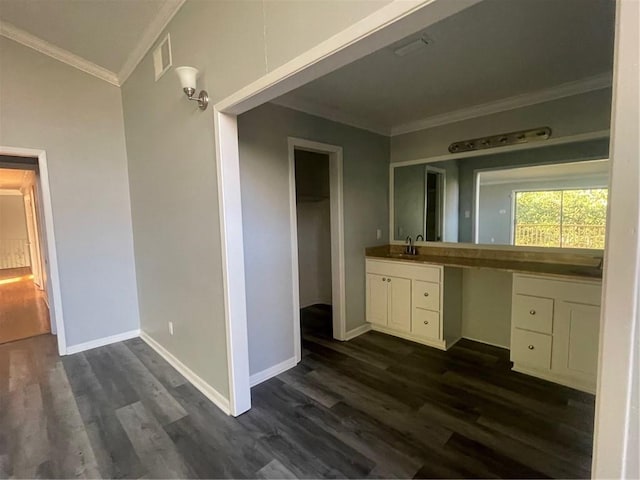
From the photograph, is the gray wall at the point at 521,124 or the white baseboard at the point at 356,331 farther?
the white baseboard at the point at 356,331

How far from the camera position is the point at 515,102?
9.52ft

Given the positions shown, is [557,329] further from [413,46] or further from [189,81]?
[189,81]

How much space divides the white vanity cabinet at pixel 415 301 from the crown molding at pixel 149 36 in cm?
289

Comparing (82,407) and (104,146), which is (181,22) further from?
(82,407)

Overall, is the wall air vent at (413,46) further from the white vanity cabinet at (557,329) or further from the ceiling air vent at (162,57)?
the white vanity cabinet at (557,329)

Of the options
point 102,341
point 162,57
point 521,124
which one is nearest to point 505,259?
point 521,124

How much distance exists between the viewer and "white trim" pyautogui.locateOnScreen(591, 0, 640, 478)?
0.68 metres

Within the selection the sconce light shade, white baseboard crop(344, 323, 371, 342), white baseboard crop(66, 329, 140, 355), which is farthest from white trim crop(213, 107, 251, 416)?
white baseboard crop(66, 329, 140, 355)

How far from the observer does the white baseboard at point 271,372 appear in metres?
2.61

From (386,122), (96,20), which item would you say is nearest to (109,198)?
(96,20)

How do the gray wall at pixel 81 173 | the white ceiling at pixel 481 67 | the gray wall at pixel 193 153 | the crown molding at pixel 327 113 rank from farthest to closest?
the gray wall at pixel 81 173 < the crown molding at pixel 327 113 < the white ceiling at pixel 481 67 < the gray wall at pixel 193 153

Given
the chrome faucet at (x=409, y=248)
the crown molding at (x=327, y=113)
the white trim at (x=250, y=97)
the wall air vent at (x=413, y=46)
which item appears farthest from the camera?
the chrome faucet at (x=409, y=248)

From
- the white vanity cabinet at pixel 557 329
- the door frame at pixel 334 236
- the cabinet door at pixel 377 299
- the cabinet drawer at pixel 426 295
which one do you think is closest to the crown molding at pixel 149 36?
the door frame at pixel 334 236

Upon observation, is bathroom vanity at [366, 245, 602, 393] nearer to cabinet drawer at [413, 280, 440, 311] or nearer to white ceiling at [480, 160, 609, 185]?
cabinet drawer at [413, 280, 440, 311]
